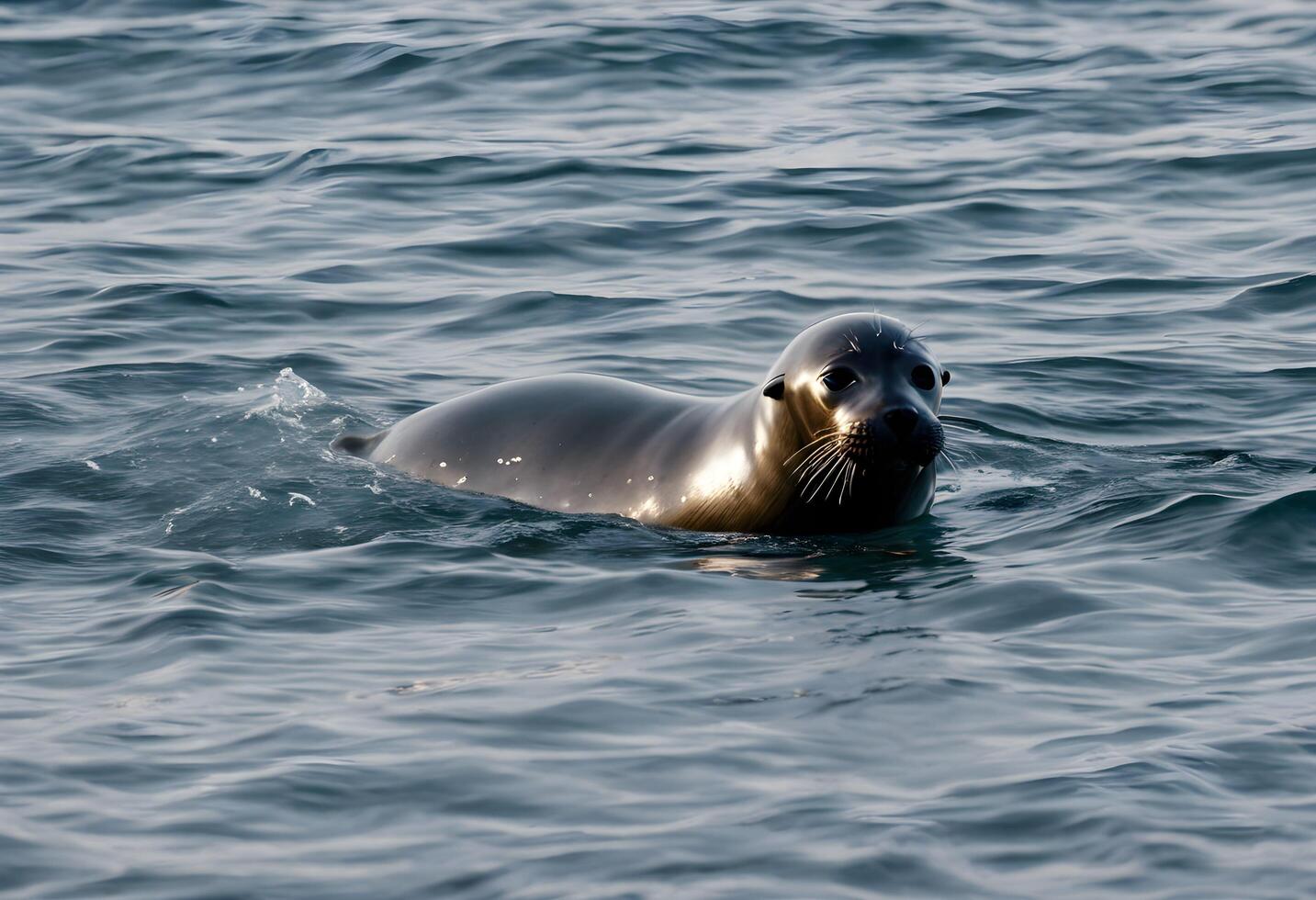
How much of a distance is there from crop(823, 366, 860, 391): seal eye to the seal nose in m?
0.23

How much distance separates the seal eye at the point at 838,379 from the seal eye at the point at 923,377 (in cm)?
22

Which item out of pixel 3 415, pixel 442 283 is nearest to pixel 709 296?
pixel 442 283

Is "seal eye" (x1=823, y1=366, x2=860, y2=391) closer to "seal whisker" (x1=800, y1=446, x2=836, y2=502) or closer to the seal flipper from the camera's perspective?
"seal whisker" (x1=800, y1=446, x2=836, y2=502)

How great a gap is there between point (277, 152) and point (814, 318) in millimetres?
6148

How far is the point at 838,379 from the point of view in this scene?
25.4ft

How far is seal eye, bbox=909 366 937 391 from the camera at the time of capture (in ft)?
25.4

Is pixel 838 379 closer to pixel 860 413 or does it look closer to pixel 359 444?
pixel 860 413

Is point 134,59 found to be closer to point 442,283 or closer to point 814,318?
point 442,283

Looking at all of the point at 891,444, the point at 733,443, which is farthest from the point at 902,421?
the point at 733,443

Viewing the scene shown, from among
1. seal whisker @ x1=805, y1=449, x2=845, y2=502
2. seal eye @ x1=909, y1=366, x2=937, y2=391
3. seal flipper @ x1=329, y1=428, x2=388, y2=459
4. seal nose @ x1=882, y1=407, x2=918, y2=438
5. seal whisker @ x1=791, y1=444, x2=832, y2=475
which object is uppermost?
seal eye @ x1=909, y1=366, x2=937, y2=391

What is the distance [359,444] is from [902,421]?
2996 mm

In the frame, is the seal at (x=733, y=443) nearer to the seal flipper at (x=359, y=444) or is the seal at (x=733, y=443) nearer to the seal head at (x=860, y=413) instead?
the seal head at (x=860, y=413)

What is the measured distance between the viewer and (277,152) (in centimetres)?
1645

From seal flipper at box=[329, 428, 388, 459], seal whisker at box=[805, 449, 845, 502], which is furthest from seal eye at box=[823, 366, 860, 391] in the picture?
seal flipper at box=[329, 428, 388, 459]
